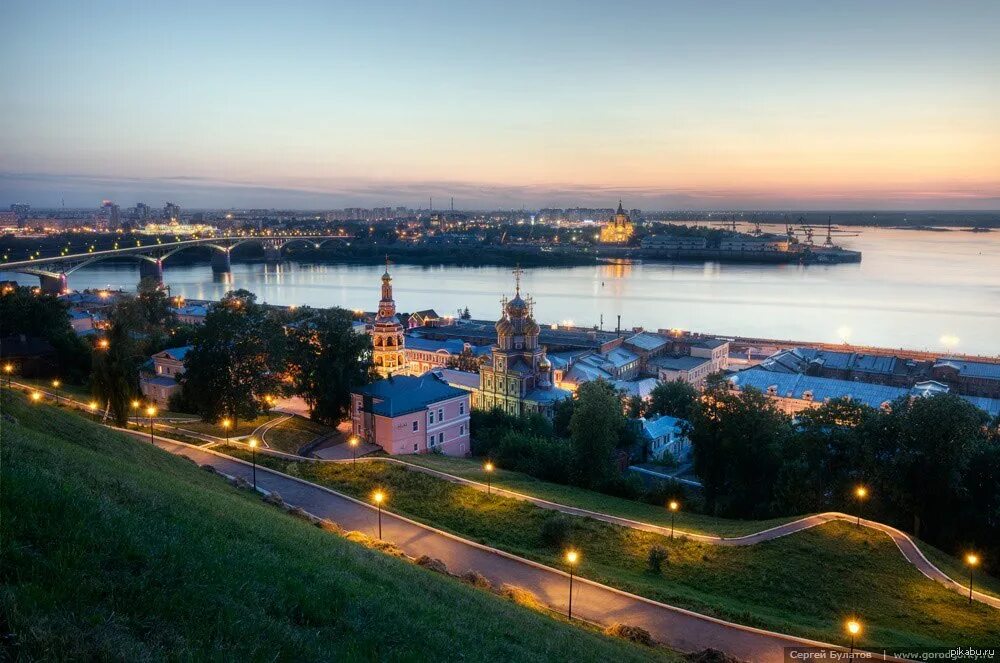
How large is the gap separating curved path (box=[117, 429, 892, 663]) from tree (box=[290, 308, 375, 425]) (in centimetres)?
433

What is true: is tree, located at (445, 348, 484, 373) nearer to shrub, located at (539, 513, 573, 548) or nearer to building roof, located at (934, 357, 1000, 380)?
building roof, located at (934, 357, 1000, 380)

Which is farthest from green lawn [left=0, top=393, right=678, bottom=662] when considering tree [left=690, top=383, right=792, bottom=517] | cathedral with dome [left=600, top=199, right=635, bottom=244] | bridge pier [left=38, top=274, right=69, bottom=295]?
cathedral with dome [left=600, top=199, right=635, bottom=244]

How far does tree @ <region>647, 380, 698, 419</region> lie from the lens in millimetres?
18859

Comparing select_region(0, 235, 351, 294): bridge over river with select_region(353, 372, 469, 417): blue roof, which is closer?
select_region(353, 372, 469, 417): blue roof

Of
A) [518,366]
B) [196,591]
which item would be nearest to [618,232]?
[518,366]

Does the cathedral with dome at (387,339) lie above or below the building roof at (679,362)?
above

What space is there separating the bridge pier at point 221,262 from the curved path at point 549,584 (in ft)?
194

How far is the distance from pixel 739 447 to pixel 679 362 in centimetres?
1487

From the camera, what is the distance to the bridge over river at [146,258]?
44062 mm

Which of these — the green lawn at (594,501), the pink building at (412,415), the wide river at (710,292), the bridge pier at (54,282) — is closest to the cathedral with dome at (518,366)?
the pink building at (412,415)

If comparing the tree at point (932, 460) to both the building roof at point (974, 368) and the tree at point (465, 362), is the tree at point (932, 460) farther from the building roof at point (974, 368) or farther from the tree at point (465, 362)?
the tree at point (465, 362)

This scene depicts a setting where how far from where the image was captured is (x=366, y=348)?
15.8m

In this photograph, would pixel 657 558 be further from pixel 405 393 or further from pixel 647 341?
pixel 647 341

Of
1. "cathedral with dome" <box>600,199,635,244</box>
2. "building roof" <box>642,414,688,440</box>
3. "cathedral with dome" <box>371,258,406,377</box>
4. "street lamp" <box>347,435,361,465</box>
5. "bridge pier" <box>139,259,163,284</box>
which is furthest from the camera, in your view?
"cathedral with dome" <box>600,199,635,244</box>
